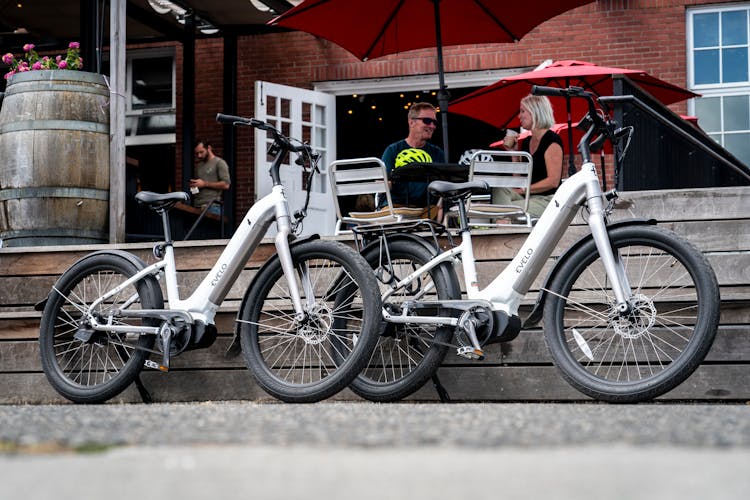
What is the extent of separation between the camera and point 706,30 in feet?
34.3

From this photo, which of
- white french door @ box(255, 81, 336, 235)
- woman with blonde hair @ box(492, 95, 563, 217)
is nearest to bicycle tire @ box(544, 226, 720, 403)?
woman with blonde hair @ box(492, 95, 563, 217)

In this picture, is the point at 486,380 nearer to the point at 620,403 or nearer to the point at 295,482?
the point at 620,403

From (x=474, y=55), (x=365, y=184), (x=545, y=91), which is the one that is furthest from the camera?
(x=474, y=55)

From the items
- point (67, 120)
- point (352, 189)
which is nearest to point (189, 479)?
point (352, 189)

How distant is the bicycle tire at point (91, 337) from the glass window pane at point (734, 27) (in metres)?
7.17

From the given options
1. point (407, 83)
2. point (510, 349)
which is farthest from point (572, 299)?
point (407, 83)

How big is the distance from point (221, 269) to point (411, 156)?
175 centimetres

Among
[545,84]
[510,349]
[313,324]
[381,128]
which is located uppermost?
[381,128]

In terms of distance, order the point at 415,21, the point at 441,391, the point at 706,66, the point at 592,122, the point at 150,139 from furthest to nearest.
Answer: the point at 150,139 < the point at 706,66 < the point at 415,21 < the point at 441,391 < the point at 592,122

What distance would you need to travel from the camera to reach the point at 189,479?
2.07 meters

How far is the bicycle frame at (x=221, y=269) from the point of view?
4594 mm

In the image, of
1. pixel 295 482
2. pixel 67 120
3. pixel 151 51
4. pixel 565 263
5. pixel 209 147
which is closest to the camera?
pixel 295 482

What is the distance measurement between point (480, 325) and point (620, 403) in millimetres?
631

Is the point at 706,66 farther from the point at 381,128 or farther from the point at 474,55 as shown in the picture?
the point at 381,128
